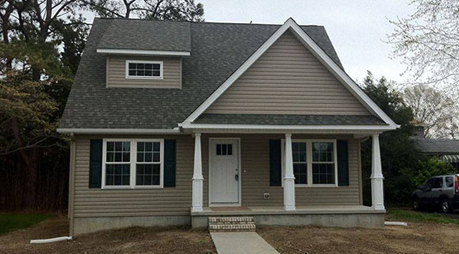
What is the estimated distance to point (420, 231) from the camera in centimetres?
1058

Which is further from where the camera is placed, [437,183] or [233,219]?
[437,183]

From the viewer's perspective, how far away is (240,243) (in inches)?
328

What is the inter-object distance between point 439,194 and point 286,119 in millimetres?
8919

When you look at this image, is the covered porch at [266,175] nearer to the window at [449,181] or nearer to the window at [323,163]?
the window at [323,163]

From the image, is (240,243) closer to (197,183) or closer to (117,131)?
(197,183)

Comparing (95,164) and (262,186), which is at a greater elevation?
(95,164)

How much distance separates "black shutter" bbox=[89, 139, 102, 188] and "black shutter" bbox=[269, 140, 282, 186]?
4.80m

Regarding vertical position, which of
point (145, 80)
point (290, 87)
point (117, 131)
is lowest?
point (117, 131)

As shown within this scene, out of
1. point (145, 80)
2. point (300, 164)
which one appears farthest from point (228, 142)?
point (145, 80)

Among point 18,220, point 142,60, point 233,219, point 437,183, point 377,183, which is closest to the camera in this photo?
point 233,219

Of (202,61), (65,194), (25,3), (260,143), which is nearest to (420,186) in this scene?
(260,143)

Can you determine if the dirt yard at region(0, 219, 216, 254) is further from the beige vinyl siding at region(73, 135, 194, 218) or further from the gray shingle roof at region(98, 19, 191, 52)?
the gray shingle roof at region(98, 19, 191, 52)

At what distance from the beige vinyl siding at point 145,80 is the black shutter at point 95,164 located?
2264 mm

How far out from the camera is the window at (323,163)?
39.2ft
